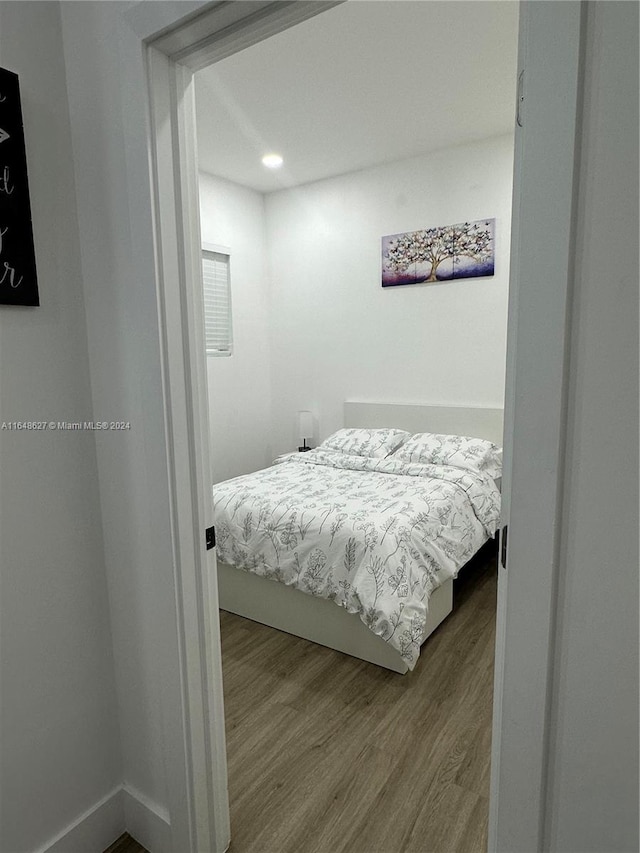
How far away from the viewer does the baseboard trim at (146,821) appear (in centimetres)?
149

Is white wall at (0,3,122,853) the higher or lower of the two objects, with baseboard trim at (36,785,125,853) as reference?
higher

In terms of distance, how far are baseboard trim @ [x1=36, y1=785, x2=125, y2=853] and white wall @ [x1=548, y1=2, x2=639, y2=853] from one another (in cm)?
130

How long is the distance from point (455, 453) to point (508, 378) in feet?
8.49

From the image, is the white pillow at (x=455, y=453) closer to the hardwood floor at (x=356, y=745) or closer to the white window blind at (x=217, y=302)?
the hardwood floor at (x=356, y=745)

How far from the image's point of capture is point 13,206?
3.99 ft

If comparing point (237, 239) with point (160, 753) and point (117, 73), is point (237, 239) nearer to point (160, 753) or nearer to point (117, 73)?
point (117, 73)

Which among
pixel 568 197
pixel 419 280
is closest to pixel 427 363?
pixel 419 280

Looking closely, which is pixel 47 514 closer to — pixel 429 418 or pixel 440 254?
pixel 429 418

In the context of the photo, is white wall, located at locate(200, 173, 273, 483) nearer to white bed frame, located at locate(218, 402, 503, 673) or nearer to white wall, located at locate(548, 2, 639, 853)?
white bed frame, located at locate(218, 402, 503, 673)

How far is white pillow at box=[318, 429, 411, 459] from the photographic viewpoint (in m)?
3.69

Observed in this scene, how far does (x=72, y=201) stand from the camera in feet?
4.42

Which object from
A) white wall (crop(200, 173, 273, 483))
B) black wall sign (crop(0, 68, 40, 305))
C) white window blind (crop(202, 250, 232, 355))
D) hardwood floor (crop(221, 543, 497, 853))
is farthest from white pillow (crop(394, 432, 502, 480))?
black wall sign (crop(0, 68, 40, 305))

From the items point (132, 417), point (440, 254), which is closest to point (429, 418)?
point (440, 254)

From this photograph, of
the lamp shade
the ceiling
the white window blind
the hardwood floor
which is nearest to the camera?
the hardwood floor
